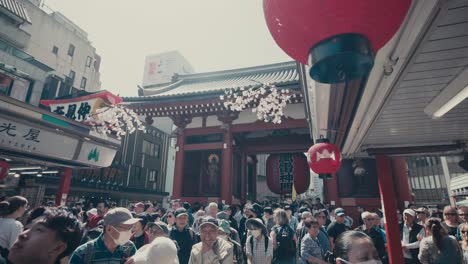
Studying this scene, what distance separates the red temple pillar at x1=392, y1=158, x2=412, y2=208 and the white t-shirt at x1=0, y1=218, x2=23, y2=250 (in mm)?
11978

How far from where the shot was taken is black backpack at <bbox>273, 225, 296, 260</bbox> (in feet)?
15.4

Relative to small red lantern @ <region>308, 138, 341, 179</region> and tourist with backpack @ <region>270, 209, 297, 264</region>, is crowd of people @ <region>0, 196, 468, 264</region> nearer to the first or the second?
tourist with backpack @ <region>270, 209, 297, 264</region>

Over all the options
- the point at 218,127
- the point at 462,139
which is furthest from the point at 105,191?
the point at 462,139

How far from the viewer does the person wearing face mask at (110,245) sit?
8.74 feet

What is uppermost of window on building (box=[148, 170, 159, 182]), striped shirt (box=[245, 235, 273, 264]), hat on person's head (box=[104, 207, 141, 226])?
window on building (box=[148, 170, 159, 182])

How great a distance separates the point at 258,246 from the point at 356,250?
9.85 feet

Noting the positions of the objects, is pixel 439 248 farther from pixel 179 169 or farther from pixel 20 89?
pixel 20 89

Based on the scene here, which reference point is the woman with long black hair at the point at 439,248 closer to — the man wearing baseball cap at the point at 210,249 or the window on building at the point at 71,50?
the man wearing baseball cap at the point at 210,249

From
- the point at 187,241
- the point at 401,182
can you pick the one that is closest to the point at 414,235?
the point at 187,241

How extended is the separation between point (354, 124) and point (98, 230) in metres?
4.60

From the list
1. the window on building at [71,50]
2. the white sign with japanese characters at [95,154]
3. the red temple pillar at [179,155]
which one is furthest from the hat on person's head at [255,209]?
the window on building at [71,50]

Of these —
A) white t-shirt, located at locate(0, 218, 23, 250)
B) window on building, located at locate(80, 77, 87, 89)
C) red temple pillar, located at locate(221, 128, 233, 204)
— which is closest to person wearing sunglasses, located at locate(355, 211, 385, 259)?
white t-shirt, located at locate(0, 218, 23, 250)

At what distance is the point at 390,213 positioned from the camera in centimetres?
566

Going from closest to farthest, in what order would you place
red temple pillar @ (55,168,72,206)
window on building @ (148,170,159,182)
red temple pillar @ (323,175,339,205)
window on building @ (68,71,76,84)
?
red temple pillar @ (55,168,72,206), red temple pillar @ (323,175,339,205), window on building @ (68,71,76,84), window on building @ (148,170,159,182)
